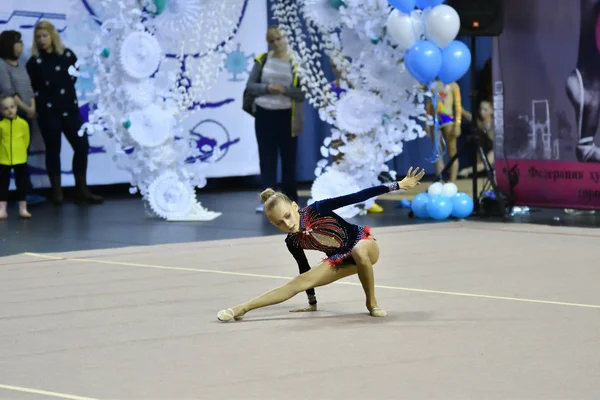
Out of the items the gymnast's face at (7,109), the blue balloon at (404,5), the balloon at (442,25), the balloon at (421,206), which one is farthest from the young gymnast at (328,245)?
the gymnast's face at (7,109)

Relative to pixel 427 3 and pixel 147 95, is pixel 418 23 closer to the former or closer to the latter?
pixel 427 3

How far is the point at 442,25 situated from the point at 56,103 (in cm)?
515

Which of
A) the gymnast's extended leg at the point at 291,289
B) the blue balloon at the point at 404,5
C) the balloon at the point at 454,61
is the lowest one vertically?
the gymnast's extended leg at the point at 291,289

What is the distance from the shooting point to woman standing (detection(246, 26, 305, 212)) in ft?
36.5

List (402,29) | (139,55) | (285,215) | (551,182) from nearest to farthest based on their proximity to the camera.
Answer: (285,215) → (402,29) → (551,182) → (139,55)

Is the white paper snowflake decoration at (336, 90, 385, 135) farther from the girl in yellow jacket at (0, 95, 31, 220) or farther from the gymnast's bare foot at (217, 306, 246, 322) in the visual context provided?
the gymnast's bare foot at (217, 306, 246, 322)

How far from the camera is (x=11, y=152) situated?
11.2 m

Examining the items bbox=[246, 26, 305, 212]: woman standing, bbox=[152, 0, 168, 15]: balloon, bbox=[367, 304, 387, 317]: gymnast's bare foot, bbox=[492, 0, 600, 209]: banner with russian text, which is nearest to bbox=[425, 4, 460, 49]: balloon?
bbox=[492, 0, 600, 209]: banner with russian text

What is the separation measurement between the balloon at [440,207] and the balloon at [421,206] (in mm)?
140

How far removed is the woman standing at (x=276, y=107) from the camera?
1112 centimetres

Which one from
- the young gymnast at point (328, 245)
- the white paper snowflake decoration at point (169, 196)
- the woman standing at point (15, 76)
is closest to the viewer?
the young gymnast at point (328, 245)

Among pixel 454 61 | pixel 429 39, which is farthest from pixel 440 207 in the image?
pixel 429 39

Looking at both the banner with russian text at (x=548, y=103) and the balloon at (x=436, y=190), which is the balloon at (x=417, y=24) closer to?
the banner with russian text at (x=548, y=103)

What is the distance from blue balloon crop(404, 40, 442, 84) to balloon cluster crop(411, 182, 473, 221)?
3.72 ft
